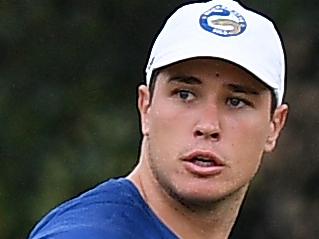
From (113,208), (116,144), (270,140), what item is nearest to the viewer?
(113,208)

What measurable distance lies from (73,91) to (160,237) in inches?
169

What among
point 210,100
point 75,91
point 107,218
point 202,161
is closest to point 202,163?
point 202,161

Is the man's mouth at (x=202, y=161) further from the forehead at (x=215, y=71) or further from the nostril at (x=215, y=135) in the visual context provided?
the forehead at (x=215, y=71)

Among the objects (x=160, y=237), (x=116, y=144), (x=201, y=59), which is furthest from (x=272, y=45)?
(x=116, y=144)

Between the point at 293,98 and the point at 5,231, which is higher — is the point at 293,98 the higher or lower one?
the higher one

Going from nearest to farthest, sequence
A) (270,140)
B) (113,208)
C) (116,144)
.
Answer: (113,208) < (270,140) < (116,144)

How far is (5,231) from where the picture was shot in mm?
7348

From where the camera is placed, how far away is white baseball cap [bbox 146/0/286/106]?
3.09 m

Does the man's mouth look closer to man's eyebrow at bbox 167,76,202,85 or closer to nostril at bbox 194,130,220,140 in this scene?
nostril at bbox 194,130,220,140

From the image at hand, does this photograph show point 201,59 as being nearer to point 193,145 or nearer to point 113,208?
point 193,145

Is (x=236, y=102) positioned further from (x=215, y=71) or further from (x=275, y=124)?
(x=275, y=124)

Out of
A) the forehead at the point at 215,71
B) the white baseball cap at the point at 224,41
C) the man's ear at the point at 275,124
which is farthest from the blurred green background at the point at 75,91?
the forehead at the point at 215,71

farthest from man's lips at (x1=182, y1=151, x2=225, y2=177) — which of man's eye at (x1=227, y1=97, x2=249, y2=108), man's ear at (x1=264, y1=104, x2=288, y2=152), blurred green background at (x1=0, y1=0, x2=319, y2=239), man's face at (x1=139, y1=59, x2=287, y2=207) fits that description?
blurred green background at (x1=0, y1=0, x2=319, y2=239)

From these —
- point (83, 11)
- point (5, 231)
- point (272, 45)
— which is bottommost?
point (5, 231)
